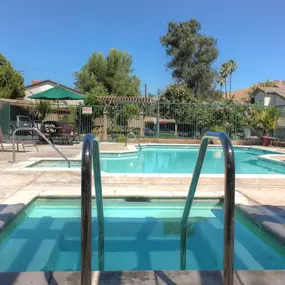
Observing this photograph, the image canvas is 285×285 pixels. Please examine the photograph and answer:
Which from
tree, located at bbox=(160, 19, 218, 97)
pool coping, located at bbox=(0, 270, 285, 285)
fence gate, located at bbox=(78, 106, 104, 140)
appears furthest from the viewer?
tree, located at bbox=(160, 19, 218, 97)

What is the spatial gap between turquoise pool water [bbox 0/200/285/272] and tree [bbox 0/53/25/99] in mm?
24983

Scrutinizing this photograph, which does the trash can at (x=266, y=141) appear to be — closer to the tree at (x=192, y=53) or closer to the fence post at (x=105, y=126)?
the fence post at (x=105, y=126)

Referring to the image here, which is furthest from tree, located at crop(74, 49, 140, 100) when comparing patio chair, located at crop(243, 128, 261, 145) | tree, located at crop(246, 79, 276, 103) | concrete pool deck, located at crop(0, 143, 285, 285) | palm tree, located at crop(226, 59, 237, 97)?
concrete pool deck, located at crop(0, 143, 285, 285)

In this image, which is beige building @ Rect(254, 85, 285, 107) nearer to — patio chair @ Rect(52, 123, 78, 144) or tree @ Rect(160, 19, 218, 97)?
tree @ Rect(160, 19, 218, 97)

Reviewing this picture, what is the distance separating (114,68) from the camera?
3562cm

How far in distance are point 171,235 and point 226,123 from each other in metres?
15.0

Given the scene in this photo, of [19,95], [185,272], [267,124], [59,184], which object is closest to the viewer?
[185,272]

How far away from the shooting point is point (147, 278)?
→ 7.36 feet

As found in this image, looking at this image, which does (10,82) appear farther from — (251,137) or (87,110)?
(251,137)

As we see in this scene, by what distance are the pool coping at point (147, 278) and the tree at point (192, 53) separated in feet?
104

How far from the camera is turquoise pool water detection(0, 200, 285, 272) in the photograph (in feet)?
9.91

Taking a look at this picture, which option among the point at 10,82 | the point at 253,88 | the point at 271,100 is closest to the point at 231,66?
the point at 253,88

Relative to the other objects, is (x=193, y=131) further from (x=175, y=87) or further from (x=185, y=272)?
(x=185, y=272)

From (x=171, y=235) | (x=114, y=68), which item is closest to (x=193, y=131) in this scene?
(x=171, y=235)
